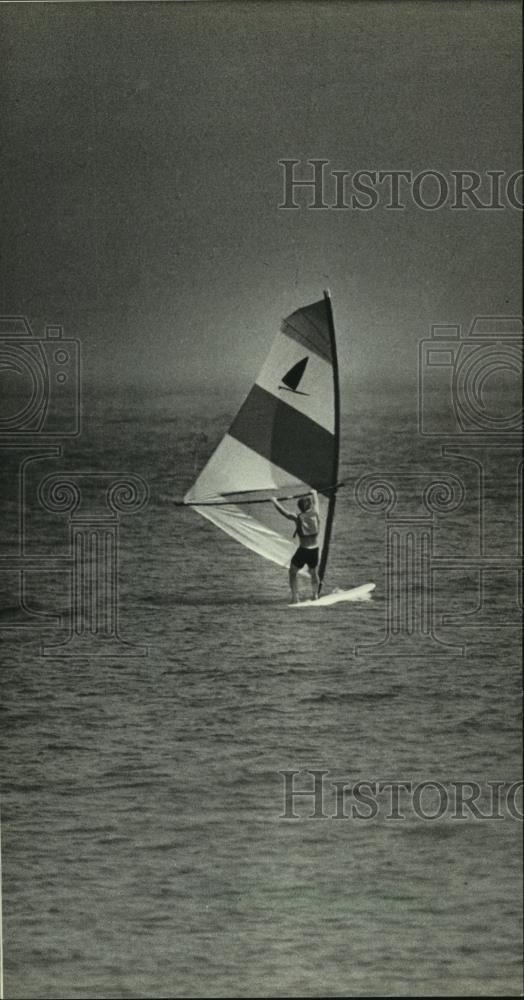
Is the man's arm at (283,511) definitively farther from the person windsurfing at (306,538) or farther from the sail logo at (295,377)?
the sail logo at (295,377)

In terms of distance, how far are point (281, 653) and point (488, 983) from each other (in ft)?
2.78

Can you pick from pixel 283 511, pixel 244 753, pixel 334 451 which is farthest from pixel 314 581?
pixel 244 753

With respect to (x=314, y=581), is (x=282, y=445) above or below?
above

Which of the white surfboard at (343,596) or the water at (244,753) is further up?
the white surfboard at (343,596)

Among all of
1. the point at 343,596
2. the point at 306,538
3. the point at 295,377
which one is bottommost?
the point at 343,596

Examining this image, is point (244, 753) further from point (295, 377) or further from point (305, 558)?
Result: point (295, 377)

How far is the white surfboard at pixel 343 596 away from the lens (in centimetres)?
294

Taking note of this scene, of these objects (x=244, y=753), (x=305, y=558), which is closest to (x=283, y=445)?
(x=305, y=558)

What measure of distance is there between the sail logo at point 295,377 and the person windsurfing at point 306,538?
22 cm

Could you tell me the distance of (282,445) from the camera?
2.99 meters

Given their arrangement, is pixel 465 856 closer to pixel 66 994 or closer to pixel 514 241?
pixel 66 994

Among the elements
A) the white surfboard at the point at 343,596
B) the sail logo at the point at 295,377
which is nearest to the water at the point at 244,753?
the white surfboard at the point at 343,596

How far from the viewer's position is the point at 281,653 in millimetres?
2949

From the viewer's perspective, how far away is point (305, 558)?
9.65ft
